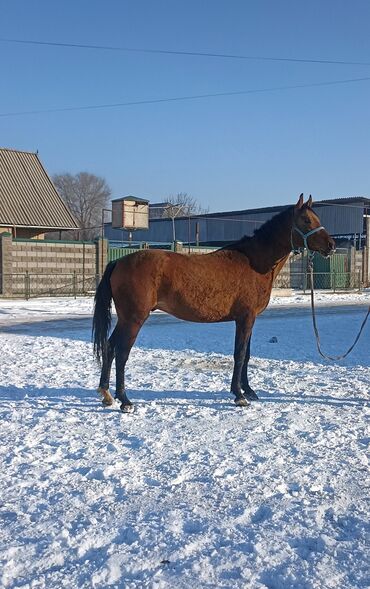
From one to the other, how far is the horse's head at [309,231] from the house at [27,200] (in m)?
23.9

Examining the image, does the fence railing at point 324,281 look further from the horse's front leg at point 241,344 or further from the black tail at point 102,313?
the black tail at point 102,313

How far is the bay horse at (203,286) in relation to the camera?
648 centimetres

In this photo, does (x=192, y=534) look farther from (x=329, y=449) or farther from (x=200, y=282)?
(x=200, y=282)

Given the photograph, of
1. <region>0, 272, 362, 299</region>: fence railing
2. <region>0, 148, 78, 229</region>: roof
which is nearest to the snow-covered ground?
<region>0, 272, 362, 299</region>: fence railing

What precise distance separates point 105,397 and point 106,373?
274mm

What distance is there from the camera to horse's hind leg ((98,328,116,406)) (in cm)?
650

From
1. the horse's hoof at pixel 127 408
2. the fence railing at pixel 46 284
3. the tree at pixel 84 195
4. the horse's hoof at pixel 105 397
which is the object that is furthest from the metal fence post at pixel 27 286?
the tree at pixel 84 195

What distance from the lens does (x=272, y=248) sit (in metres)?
7.00

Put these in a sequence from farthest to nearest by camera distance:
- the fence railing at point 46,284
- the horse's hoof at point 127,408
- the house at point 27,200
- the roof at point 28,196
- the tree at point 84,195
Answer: the tree at point 84,195 → the roof at point 28,196 → the house at point 27,200 → the fence railing at point 46,284 → the horse's hoof at point 127,408

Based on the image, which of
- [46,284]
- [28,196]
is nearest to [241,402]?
[46,284]

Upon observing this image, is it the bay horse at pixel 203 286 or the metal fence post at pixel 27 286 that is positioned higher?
the bay horse at pixel 203 286

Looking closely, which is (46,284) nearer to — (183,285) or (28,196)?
(28,196)

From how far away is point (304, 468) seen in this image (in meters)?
4.47

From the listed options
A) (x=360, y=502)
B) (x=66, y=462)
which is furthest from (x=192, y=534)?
(x=66, y=462)
